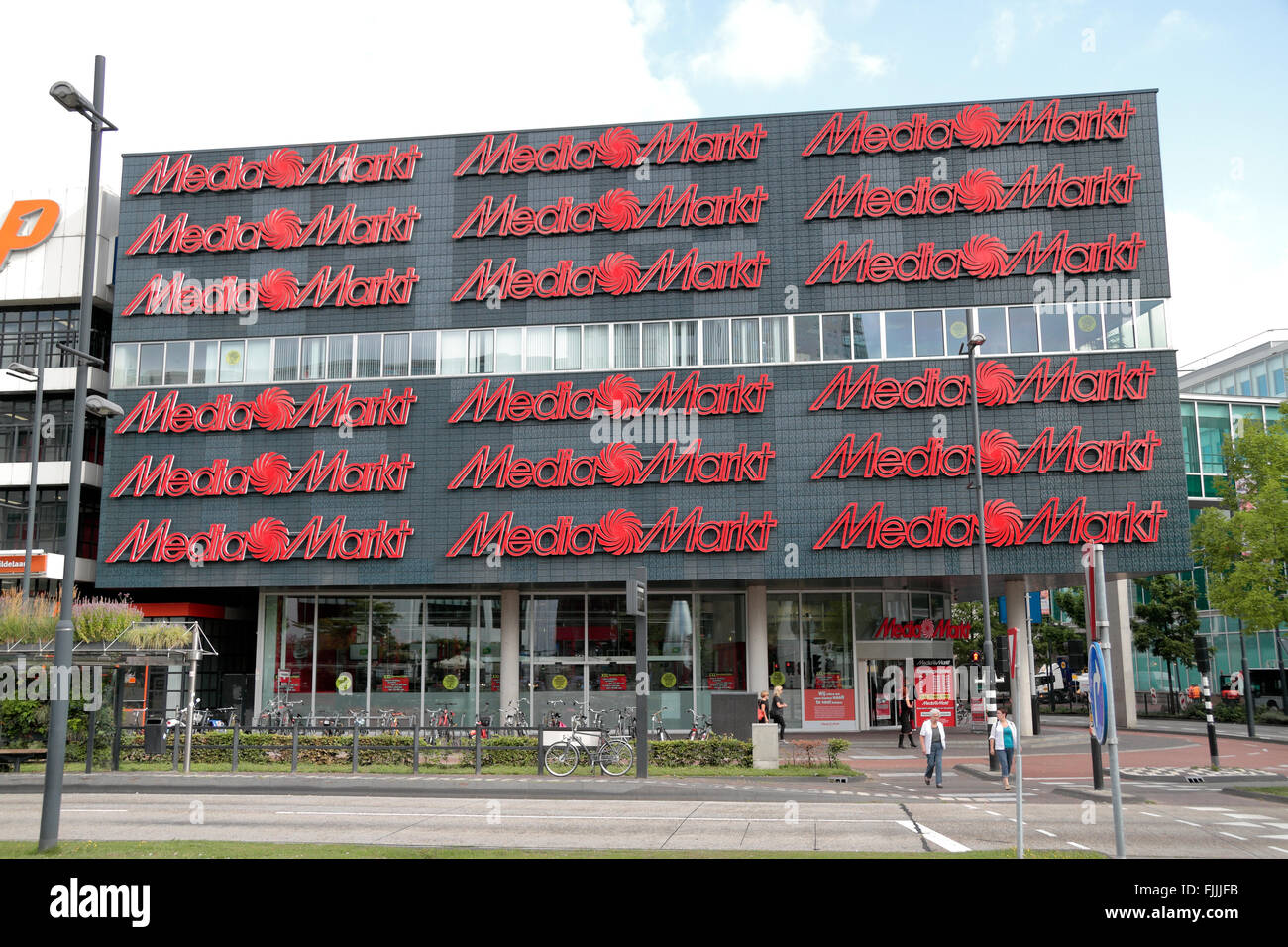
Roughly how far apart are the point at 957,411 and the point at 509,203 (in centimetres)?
1708

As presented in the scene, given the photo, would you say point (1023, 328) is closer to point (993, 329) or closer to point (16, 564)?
point (993, 329)

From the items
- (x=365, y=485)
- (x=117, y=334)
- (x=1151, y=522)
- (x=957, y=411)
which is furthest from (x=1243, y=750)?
(x=117, y=334)

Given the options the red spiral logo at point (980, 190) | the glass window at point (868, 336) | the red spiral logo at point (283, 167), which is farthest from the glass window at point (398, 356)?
the red spiral logo at point (980, 190)

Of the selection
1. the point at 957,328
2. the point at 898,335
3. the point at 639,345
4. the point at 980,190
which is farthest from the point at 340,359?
the point at 980,190

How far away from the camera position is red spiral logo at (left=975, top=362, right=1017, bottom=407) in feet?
115

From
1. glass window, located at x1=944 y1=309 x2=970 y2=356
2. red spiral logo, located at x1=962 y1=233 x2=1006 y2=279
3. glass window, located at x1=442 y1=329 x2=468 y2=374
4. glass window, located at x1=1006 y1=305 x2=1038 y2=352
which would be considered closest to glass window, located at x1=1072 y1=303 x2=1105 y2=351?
glass window, located at x1=1006 y1=305 x2=1038 y2=352

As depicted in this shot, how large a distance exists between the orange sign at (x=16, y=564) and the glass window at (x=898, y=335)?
30033 mm

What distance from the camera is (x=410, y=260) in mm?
38469

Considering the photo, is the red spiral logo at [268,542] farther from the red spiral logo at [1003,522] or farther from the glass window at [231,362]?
the red spiral logo at [1003,522]

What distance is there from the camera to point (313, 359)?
125 feet

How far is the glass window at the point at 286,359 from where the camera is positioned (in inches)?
1503

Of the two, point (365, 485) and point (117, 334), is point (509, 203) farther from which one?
point (117, 334)

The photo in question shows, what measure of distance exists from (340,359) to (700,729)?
18229mm

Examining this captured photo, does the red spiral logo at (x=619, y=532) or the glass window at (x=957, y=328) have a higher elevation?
the glass window at (x=957, y=328)
